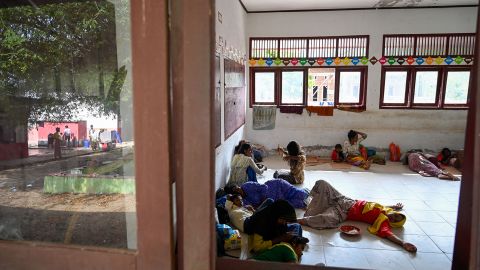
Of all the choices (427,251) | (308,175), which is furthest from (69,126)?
(308,175)

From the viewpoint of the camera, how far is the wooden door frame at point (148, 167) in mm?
859

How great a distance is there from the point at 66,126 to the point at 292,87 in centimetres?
603

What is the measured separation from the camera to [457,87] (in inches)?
252

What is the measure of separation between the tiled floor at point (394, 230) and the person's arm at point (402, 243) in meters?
0.05

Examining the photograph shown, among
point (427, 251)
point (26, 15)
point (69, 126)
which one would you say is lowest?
point (427, 251)

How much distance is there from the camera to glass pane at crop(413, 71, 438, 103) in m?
6.39

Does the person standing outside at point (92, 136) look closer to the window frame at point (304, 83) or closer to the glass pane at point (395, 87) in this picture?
the window frame at point (304, 83)

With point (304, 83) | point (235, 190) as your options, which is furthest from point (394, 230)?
point (304, 83)

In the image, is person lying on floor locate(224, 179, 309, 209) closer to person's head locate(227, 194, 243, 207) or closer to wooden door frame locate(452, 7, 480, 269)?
person's head locate(227, 194, 243, 207)

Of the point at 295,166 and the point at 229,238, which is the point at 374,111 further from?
the point at 229,238

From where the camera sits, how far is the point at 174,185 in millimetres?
928

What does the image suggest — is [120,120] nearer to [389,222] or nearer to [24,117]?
[24,117]

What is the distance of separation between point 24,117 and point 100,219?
1.55ft

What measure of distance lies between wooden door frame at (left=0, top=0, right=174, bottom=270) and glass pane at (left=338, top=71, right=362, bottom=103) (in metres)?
6.23
